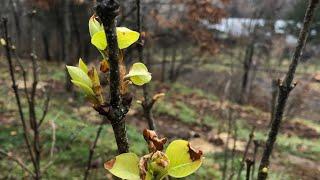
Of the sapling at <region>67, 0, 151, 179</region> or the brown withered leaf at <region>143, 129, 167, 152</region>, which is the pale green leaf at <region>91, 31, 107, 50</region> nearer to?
the sapling at <region>67, 0, 151, 179</region>

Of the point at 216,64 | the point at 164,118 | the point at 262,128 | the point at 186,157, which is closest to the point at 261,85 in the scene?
the point at 216,64

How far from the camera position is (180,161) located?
760mm

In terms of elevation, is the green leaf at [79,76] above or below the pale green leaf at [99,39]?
below

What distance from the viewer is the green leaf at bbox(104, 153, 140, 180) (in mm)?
709

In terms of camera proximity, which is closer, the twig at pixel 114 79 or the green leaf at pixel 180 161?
the twig at pixel 114 79

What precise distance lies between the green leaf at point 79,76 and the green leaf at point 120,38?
8 cm

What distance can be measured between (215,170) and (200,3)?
4348mm

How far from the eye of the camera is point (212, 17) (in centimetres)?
1043

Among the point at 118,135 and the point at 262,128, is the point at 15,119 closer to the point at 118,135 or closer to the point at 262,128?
the point at 262,128

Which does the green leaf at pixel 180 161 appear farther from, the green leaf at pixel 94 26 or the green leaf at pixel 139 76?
the green leaf at pixel 94 26

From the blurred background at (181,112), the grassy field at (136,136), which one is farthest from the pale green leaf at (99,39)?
the grassy field at (136,136)

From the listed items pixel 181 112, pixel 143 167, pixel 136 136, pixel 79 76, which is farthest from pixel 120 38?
pixel 181 112

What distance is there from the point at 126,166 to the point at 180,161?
10 centimetres

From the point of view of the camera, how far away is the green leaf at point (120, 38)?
71 cm
